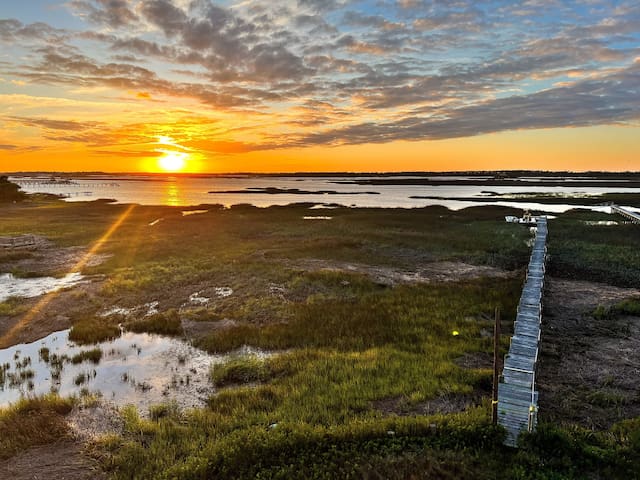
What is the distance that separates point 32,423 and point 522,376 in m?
13.4

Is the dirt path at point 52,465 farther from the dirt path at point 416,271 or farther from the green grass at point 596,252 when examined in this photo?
the green grass at point 596,252

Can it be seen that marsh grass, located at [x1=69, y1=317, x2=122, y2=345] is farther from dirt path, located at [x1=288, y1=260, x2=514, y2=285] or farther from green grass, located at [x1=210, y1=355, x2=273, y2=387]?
dirt path, located at [x1=288, y1=260, x2=514, y2=285]

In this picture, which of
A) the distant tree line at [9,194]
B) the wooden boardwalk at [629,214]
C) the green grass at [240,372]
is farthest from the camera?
the distant tree line at [9,194]

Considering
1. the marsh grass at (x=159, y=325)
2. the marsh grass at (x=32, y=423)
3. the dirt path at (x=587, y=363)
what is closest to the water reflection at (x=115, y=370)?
the marsh grass at (x=159, y=325)

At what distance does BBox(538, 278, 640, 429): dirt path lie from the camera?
1138 centimetres

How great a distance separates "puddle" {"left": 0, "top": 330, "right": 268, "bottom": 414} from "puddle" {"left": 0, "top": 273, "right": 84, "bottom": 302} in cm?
823

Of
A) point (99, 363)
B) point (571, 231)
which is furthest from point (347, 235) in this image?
point (99, 363)

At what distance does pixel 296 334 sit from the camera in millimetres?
17547

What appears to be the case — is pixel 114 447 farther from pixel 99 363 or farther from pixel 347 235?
pixel 347 235

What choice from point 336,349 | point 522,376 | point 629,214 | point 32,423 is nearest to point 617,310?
point 522,376

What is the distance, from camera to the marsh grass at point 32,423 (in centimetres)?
1012

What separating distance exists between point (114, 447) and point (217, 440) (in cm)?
254

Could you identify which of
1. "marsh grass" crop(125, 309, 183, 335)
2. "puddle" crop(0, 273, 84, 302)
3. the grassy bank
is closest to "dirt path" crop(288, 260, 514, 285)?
the grassy bank

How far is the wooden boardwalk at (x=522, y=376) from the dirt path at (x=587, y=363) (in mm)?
730
